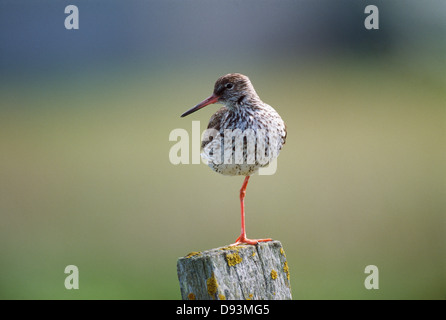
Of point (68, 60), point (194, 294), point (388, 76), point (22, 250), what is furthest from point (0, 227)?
point (388, 76)

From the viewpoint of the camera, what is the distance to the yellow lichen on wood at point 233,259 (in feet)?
11.0

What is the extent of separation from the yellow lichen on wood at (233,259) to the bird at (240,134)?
1.15 metres

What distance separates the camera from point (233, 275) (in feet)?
10.9

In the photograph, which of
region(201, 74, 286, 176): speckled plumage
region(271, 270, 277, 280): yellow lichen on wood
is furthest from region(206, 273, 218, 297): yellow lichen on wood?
region(201, 74, 286, 176): speckled plumage

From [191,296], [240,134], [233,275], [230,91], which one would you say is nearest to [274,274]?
[233,275]

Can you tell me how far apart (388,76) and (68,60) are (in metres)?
9.00

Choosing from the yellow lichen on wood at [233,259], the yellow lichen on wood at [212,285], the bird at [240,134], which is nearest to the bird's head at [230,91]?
the bird at [240,134]

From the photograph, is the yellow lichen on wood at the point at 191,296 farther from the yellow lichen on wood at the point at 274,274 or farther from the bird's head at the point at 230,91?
the bird's head at the point at 230,91

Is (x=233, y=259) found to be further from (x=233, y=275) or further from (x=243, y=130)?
(x=243, y=130)

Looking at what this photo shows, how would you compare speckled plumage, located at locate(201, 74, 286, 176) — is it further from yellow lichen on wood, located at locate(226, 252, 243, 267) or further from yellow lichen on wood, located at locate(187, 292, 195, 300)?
yellow lichen on wood, located at locate(187, 292, 195, 300)

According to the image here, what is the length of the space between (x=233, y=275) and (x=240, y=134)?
71.2 inches

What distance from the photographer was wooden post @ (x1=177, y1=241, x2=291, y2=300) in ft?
10.7

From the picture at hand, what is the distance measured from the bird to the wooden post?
105 centimetres

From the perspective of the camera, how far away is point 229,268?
3328 millimetres
